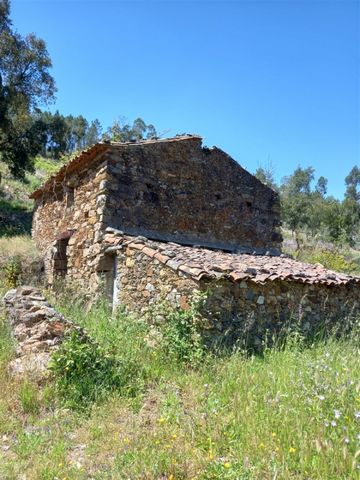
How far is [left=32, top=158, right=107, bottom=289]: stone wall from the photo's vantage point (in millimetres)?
9414

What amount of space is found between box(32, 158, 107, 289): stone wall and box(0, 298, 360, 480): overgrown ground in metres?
3.93

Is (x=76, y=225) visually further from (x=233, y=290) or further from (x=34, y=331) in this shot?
(x=233, y=290)

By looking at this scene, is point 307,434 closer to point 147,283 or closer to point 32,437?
point 32,437

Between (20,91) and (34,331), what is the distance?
784 inches

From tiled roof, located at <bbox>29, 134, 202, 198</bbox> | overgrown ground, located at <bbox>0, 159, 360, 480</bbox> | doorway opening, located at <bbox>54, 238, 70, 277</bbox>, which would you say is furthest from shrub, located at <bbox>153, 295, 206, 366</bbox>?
doorway opening, located at <bbox>54, 238, 70, 277</bbox>

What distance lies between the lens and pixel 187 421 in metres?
4.08

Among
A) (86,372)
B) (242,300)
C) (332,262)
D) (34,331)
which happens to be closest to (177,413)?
(86,372)

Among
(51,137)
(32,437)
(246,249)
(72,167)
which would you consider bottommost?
(32,437)

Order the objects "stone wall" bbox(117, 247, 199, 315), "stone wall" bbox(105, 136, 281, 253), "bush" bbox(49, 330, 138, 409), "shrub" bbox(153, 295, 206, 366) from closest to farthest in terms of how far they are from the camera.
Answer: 1. "bush" bbox(49, 330, 138, 409)
2. "shrub" bbox(153, 295, 206, 366)
3. "stone wall" bbox(117, 247, 199, 315)
4. "stone wall" bbox(105, 136, 281, 253)

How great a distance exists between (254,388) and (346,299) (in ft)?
15.4

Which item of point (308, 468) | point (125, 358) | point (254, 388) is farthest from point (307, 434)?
point (125, 358)

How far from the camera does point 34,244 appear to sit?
14.0 meters

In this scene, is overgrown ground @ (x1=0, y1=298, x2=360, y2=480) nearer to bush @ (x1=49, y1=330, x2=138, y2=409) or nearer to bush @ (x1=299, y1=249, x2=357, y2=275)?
bush @ (x1=49, y1=330, x2=138, y2=409)

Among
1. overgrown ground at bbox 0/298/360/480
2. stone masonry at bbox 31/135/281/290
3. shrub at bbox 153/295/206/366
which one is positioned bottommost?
overgrown ground at bbox 0/298/360/480
